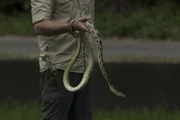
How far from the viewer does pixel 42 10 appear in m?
3.40

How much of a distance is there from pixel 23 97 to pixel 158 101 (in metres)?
1.41

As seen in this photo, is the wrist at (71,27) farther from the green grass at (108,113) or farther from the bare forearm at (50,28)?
the green grass at (108,113)

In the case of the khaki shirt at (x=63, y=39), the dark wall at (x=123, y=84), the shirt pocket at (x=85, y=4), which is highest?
the shirt pocket at (x=85, y=4)

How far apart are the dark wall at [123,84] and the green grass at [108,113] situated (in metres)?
0.11

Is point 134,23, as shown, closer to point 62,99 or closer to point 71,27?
point 62,99

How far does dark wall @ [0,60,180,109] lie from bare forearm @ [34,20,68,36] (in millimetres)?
2986

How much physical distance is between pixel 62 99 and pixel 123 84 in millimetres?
2910

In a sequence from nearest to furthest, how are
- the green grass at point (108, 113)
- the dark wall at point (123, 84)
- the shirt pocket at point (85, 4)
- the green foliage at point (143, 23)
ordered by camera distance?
the shirt pocket at point (85, 4)
the green grass at point (108, 113)
the dark wall at point (123, 84)
the green foliage at point (143, 23)

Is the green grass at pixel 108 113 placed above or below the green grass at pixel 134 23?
below

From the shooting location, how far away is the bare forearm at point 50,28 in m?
3.33

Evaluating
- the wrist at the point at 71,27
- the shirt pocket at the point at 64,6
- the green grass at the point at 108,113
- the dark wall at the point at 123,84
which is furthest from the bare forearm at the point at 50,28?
the dark wall at the point at 123,84

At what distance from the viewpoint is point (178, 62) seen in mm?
6602

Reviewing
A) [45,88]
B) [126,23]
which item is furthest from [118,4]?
[45,88]

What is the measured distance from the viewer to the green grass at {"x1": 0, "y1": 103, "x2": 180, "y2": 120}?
6.04 m
